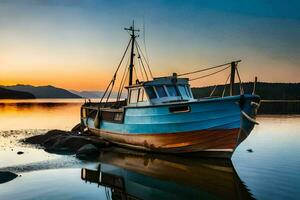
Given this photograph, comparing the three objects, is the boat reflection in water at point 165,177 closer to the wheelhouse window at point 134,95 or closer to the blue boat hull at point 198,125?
the blue boat hull at point 198,125

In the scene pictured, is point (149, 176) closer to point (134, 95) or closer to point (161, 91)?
point (161, 91)

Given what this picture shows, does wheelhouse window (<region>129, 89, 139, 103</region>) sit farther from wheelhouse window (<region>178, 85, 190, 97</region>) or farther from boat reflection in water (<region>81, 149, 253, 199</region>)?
boat reflection in water (<region>81, 149, 253, 199</region>)

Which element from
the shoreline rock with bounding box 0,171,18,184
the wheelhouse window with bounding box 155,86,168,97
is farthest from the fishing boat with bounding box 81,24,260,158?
the shoreline rock with bounding box 0,171,18,184

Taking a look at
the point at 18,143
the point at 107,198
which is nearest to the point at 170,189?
the point at 107,198

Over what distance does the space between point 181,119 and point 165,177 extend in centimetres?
442

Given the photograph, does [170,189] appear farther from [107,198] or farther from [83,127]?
[83,127]

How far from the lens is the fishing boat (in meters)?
19.5

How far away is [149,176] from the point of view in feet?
56.6

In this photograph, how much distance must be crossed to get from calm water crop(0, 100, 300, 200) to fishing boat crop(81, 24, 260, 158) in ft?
2.66

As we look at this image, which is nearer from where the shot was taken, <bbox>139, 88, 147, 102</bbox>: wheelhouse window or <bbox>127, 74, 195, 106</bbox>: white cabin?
<bbox>127, 74, 195, 106</bbox>: white cabin

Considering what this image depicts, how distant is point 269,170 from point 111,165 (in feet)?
27.9

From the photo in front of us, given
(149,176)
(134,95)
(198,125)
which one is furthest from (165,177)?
(134,95)

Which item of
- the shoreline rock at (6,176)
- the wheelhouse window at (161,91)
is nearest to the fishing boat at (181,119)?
the wheelhouse window at (161,91)

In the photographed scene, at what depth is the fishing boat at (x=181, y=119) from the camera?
1953 centimetres
